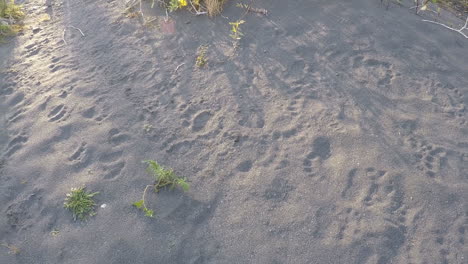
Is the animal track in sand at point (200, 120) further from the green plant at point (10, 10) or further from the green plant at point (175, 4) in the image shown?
the green plant at point (10, 10)

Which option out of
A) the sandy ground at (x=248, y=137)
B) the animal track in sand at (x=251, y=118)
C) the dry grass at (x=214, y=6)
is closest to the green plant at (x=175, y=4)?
the sandy ground at (x=248, y=137)

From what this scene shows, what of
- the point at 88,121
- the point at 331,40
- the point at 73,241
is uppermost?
the point at 331,40

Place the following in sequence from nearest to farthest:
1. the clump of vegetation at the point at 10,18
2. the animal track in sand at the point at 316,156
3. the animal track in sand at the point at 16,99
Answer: the animal track in sand at the point at 316,156
the animal track in sand at the point at 16,99
the clump of vegetation at the point at 10,18

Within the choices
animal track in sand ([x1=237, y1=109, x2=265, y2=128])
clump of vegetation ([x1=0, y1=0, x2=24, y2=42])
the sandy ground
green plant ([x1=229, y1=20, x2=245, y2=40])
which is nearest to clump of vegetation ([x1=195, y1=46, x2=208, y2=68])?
the sandy ground

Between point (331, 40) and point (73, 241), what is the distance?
285cm

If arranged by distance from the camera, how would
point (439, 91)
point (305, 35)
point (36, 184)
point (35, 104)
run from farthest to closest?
point (305, 35) → point (35, 104) → point (439, 91) → point (36, 184)

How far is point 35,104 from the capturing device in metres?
3.80

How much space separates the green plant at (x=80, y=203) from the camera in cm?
290

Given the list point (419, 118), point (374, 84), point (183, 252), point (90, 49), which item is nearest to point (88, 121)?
point (90, 49)

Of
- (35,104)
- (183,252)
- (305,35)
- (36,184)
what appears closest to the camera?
(183,252)

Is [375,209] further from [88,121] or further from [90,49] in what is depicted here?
[90,49]

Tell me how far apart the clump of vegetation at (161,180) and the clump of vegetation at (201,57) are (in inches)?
48.1

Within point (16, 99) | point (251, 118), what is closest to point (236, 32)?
point (251, 118)

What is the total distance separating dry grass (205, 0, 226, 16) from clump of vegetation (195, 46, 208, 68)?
1.75ft
